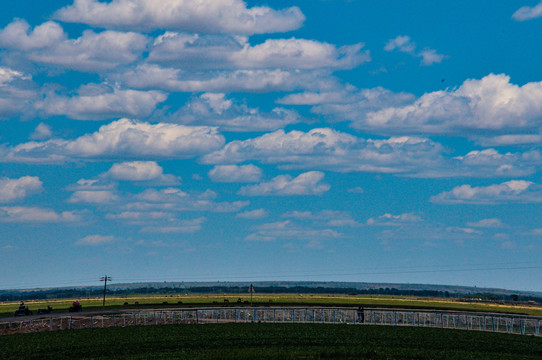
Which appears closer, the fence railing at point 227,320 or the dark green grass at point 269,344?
the dark green grass at point 269,344

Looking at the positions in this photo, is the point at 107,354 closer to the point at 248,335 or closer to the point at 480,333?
the point at 248,335

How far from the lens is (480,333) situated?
5112 centimetres

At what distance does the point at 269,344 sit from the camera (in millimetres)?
39500

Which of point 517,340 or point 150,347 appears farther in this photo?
point 517,340

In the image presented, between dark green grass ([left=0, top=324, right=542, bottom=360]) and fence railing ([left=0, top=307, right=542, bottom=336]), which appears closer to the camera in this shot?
dark green grass ([left=0, top=324, right=542, bottom=360])

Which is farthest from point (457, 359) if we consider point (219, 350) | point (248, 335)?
point (248, 335)

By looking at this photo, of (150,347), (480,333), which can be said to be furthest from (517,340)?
(150,347)

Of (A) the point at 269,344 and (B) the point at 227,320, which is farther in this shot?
(B) the point at 227,320

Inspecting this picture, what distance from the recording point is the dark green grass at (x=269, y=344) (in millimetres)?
34875

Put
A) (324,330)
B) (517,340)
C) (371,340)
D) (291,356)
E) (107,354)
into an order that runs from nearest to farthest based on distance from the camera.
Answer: (291,356) → (107,354) → (371,340) → (517,340) → (324,330)

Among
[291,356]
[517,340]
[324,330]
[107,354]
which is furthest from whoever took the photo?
[324,330]

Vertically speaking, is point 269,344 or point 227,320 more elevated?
point 269,344

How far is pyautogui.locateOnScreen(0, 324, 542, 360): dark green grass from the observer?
34.9 m

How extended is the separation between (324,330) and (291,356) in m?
16.6
